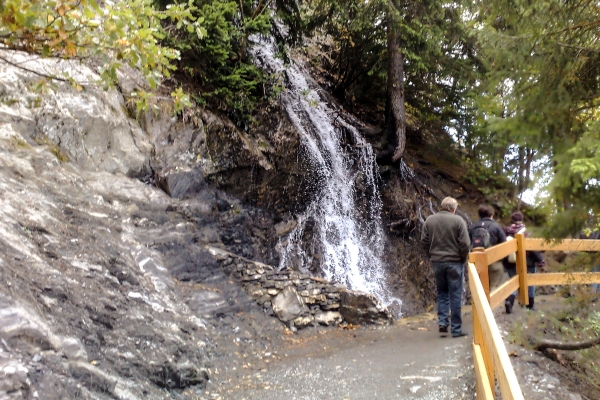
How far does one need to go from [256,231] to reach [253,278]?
2.34 meters

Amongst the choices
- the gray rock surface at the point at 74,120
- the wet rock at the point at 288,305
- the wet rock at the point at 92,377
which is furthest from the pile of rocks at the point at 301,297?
the wet rock at the point at 92,377

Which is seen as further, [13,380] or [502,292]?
[502,292]

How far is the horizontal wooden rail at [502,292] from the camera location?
5410 millimetres

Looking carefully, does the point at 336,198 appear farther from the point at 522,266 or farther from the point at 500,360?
the point at 500,360

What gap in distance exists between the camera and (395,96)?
42.7 feet

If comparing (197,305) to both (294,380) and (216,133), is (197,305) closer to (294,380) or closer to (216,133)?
(294,380)

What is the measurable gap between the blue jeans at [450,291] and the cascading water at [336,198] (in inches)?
153

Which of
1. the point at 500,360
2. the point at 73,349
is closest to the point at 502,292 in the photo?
the point at 500,360

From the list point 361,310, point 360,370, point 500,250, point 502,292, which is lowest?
point 360,370

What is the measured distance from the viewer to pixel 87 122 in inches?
350

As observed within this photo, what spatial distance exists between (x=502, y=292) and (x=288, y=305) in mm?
3421

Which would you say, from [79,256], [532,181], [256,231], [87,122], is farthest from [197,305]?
[532,181]

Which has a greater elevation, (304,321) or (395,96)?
(395,96)

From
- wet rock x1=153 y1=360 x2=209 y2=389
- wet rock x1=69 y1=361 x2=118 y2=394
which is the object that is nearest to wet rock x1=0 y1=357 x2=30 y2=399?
wet rock x1=69 y1=361 x2=118 y2=394
